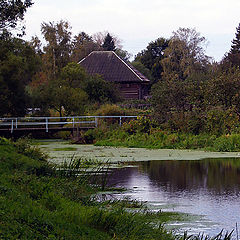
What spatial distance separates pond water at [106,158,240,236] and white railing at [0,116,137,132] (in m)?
15.3

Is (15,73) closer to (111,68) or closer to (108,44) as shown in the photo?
(111,68)

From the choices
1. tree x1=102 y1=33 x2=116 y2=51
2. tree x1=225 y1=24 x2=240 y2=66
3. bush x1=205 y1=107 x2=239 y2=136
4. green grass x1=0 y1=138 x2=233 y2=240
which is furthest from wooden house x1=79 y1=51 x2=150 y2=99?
green grass x1=0 y1=138 x2=233 y2=240

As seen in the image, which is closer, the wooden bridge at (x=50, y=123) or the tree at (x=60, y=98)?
the wooden bridge at (x=50, y=123)

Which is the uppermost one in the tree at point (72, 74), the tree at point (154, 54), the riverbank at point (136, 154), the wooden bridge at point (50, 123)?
the tree at point (154, 54)

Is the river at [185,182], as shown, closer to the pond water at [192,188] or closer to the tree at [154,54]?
the pond water at [192,188]

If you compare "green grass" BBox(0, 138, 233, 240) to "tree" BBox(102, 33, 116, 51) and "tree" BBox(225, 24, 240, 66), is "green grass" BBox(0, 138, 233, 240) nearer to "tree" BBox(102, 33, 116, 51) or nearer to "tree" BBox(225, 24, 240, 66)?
"tree" BBox(225, 24, 240, 66)

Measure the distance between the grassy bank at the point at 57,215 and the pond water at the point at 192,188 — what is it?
2.98 ft

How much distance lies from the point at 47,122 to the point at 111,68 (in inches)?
Result: 1092

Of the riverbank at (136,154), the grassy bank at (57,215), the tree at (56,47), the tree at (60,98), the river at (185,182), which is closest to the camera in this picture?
the grassy bank at (57,215)

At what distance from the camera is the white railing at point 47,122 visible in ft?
128

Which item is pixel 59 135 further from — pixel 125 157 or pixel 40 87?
pixel 125 157

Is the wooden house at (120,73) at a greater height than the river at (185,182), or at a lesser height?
greater

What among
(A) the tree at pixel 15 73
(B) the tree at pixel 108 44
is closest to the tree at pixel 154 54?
(B) the tree at pixel 108 44

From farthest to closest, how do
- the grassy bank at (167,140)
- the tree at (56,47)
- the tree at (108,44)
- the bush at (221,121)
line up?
the tree at (108,44), the tree at (56,47), the bush at (221,121), the grassy bank at (167,140)
